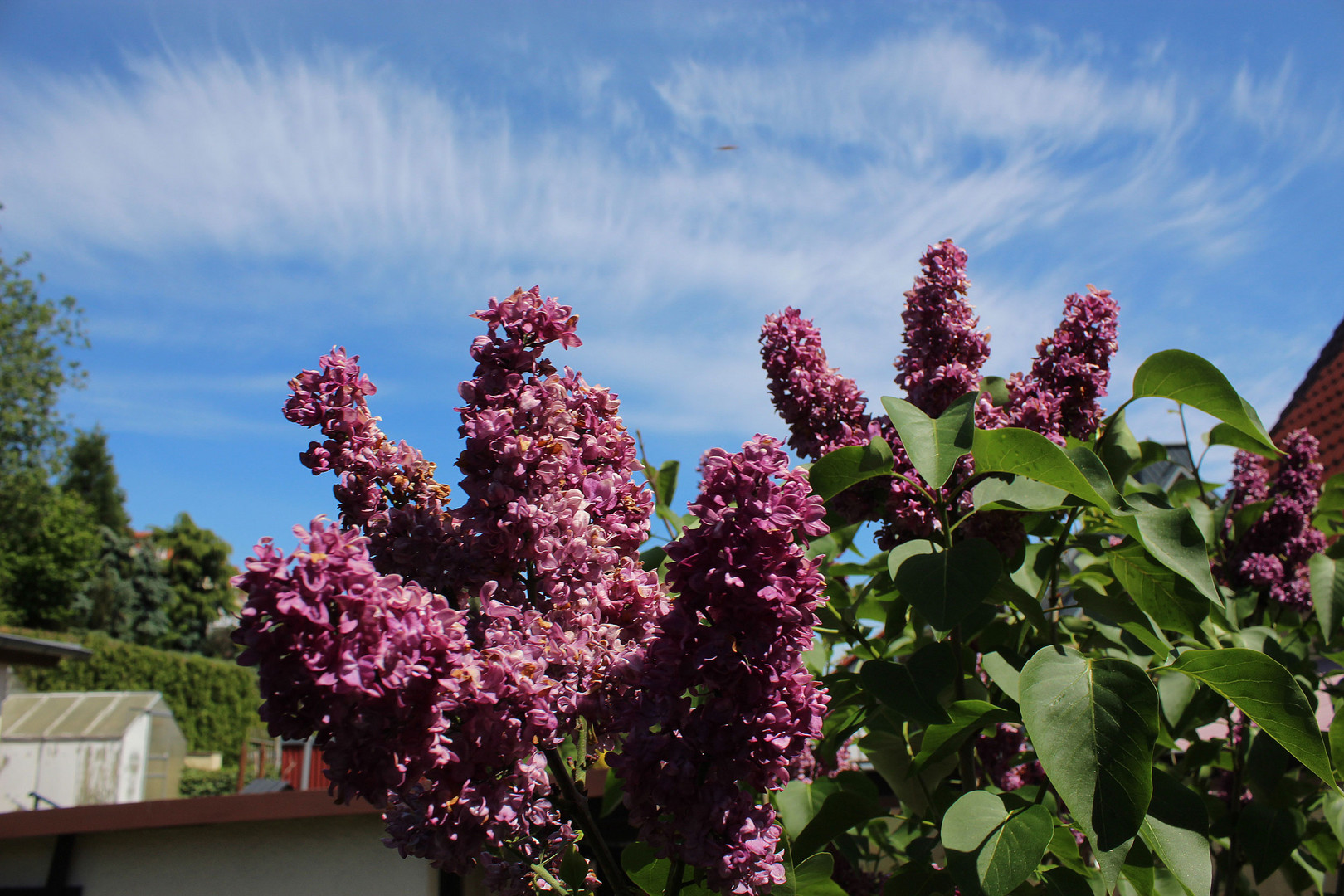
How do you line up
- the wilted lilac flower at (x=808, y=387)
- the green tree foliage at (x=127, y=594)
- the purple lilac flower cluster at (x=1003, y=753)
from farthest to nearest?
1. the green tree foliage at (x=127, y=594)
2. the purple lilac flower cluster at (x=1003, y=753)
3. the wilted lilac flower at (x=808, y=387)

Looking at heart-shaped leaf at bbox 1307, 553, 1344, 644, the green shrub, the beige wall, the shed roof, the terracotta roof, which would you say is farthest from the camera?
the green shrub

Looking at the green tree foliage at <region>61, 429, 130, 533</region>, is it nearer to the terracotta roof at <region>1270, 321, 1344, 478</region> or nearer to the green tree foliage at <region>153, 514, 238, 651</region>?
the green tree foliage at <region>153, 514, 238, 651</region>

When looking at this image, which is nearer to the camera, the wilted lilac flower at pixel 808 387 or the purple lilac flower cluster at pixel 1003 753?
the wilted lilac flower at pixel 808 387

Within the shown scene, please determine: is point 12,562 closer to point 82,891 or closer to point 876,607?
point 82,891

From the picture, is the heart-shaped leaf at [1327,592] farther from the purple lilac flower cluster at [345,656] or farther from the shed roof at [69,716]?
the shed roof at [69,716]

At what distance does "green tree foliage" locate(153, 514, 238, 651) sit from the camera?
58719 millimetres

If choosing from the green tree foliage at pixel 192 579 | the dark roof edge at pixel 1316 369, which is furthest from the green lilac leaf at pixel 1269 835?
the green tree foliage at pixel 192 579

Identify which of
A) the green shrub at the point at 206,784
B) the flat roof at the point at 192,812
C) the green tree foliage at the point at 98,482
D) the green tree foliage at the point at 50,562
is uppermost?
the green tree foliage at the point at 98,482

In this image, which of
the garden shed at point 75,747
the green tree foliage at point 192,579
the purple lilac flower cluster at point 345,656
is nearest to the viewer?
the purple lilac flower cluster at point 345,656

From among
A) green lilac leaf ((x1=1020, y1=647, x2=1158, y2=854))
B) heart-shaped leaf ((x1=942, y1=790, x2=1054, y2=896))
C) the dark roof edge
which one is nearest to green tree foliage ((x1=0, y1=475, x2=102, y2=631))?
the dark roof edge

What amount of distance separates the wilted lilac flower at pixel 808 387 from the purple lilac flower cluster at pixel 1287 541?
6.87 feet

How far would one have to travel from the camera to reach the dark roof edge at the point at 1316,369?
35.6 ft

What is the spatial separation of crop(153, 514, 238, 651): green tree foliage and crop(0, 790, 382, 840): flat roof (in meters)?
60.0

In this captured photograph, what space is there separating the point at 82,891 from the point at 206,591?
207 feet
